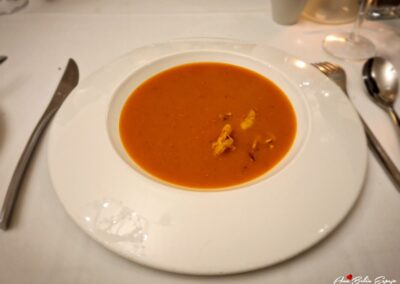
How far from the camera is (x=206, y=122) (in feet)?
3.29

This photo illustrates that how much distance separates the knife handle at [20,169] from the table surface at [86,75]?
2 centimetres

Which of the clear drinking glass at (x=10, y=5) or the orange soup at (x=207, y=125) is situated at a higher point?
the clear drinking glass at (x=10, y=5)

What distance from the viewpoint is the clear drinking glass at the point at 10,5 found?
1574 millimetres

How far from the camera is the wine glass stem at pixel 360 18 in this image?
1248mm

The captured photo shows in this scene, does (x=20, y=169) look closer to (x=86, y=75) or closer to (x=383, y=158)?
(x=86, y=75)

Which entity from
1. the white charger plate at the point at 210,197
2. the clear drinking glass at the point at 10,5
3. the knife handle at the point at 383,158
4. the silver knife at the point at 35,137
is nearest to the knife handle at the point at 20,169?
the silver knife at the point at 35,137

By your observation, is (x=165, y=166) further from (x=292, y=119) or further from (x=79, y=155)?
(x=292, y=119)

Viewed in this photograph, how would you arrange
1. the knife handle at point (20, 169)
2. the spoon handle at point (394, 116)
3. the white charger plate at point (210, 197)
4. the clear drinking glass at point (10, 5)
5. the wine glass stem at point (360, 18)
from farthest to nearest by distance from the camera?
1. the clear drinking glass at point (10, 5)
2. the wine glass stem at point (360, 18)
3. the spoon handle at point (394, 116)
4. the knife handle at point (20, 169)
5. the white charger plate at point (210, 197)

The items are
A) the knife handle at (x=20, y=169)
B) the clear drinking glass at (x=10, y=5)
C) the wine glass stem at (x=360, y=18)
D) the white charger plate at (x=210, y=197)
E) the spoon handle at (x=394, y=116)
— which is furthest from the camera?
the clear drinking glass at (x=10, y=5)

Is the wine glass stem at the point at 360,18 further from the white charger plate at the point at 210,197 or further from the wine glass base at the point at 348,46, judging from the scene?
the white charger plate at the point at 210,197

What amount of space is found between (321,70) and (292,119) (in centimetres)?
28

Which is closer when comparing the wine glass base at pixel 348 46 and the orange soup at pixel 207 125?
the orange soup at pixel 207 125

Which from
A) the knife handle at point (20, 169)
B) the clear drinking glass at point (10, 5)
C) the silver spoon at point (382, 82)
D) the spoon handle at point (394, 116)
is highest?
the clear drinking glass at point (10, 5)

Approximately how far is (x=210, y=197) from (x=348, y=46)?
952 mm
